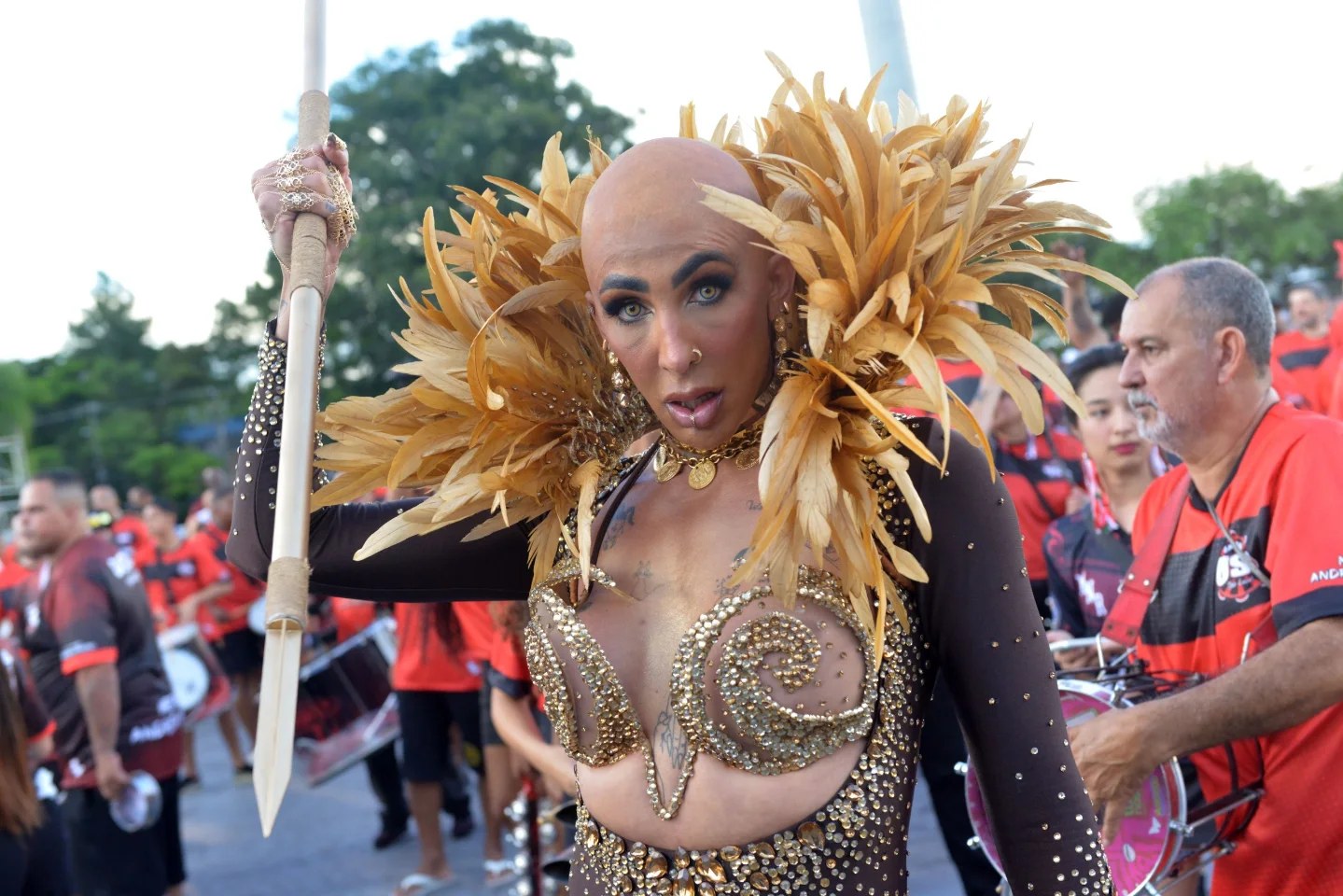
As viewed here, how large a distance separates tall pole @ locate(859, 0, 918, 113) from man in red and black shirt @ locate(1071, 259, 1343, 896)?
0.79 m

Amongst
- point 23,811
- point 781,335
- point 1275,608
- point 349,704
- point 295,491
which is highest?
point 781,335

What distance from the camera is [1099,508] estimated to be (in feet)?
13.2

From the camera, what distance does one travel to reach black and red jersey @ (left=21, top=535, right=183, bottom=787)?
570 centimetres

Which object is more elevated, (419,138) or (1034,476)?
(419,138)

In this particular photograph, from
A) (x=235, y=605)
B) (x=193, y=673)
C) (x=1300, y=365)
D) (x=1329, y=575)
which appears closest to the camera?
(x=1329, y=575)

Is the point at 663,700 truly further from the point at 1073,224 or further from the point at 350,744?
the point at 350,744

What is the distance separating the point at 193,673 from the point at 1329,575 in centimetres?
772

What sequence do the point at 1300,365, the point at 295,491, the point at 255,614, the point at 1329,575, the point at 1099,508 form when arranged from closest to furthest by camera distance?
the point at 295,491
the point at 1329,575
the point at 1099,508
the point at 1300,365
the point at 255,614

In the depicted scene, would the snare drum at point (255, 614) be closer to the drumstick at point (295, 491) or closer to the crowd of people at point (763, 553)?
the crowd of people at point (763, 553)

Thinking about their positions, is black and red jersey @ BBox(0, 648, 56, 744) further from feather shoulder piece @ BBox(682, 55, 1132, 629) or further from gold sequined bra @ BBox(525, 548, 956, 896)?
feather shoulder piece @ BBox(682, 55, 1132, 629)

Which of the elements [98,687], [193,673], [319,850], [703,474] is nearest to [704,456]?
[703,474]

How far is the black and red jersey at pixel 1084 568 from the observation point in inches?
149

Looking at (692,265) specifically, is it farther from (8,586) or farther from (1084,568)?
(8,586)

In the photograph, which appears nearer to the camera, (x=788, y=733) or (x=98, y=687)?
(x=788, y=733)
